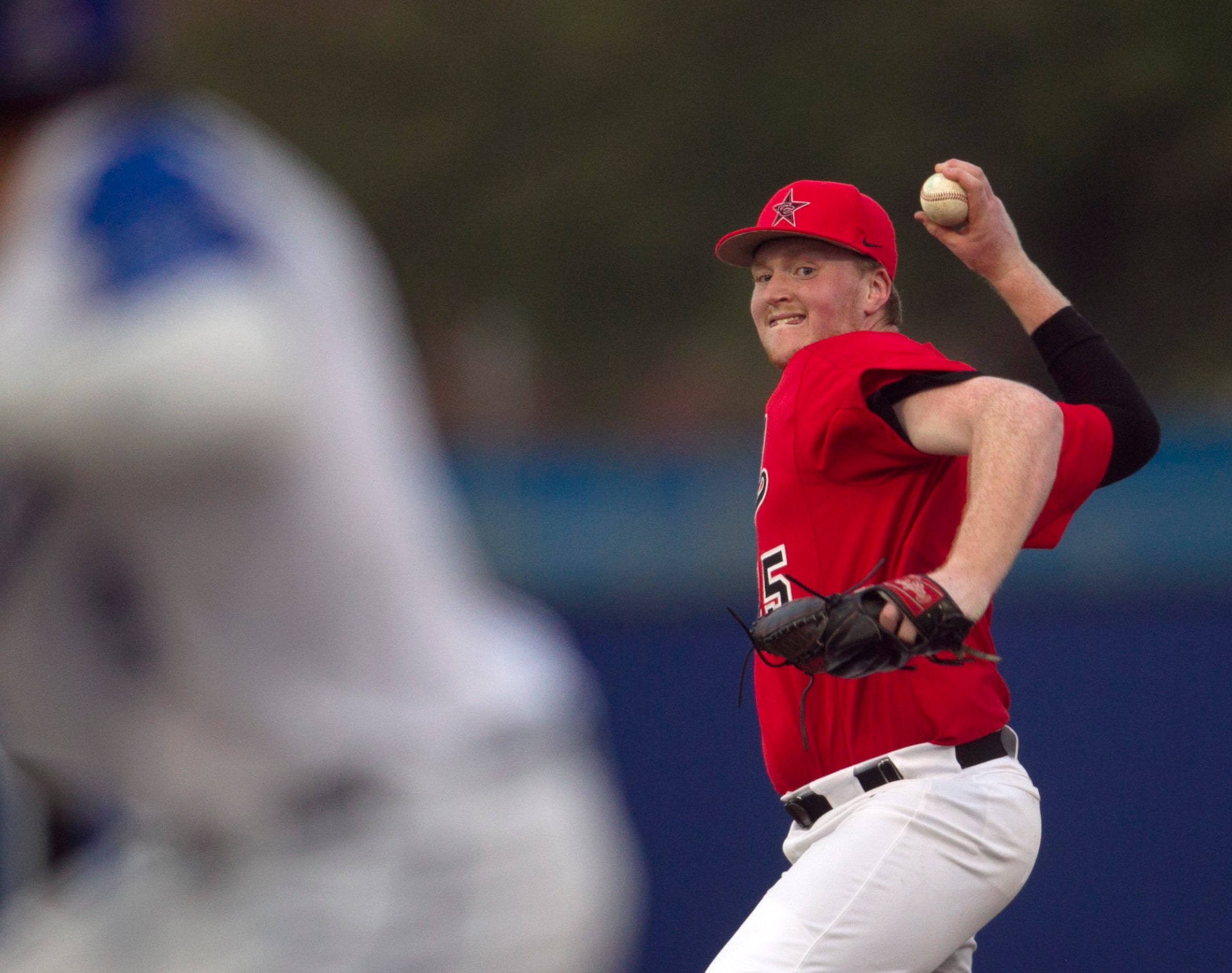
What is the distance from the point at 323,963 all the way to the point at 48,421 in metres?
0.71

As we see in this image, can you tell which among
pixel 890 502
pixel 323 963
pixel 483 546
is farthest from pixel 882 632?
pixel 483 546

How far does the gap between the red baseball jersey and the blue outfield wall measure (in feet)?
11.7

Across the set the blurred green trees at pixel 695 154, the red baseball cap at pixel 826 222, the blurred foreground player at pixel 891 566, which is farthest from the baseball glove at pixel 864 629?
the blurred green trees at pixel 695 154

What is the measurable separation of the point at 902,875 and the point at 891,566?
64cm

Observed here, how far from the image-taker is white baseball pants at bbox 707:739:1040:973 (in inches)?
121

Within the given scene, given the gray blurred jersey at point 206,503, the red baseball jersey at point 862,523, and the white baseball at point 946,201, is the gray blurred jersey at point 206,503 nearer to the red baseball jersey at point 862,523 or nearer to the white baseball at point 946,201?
the red baseball jersey at point 862,523

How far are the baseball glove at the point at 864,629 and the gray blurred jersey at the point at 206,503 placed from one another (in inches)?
47.4

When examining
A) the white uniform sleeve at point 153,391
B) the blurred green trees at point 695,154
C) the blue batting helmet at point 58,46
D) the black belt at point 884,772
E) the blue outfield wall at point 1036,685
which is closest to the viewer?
the white uniform sleeve at point 153,391

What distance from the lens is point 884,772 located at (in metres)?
3.22

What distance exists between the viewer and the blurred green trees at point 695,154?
16.8 metres

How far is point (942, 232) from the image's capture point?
369 centimetres

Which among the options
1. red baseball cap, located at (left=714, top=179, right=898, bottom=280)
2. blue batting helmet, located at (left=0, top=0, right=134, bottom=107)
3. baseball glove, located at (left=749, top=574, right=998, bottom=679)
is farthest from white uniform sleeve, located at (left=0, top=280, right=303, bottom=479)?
red baseball cap, located at (left=714, top=179, right=898, bottom=280)

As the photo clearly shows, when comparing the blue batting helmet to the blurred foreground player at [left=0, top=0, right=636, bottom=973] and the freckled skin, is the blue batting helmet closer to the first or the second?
the blurred foreground player at [left=0, top=0, right=636, bottom=973]

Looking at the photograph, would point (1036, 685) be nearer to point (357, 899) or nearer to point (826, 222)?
point (826, 222)
